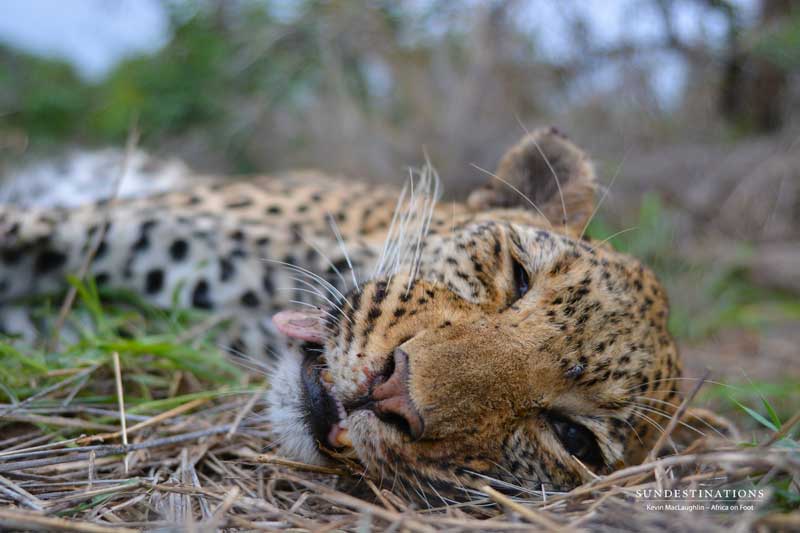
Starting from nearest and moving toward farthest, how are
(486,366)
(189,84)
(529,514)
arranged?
(529,514) < (486,366) < (189,84)

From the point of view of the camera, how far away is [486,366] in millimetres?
2137

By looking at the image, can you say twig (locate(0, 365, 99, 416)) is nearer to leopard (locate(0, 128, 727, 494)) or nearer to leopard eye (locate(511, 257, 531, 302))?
leopard (locate(0, 128, 727, 494))

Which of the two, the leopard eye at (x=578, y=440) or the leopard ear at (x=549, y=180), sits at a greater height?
the leopard ear at (x=549, y=180)

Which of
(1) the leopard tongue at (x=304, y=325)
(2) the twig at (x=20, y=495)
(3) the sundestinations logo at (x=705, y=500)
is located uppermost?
(1) the leopard tongue at (x=304, y=325)

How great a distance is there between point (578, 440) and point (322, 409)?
1.03m

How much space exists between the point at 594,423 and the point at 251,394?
1.56m

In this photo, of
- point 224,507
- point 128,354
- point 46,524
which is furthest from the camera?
point 128,354

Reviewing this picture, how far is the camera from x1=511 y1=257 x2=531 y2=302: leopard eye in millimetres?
2711

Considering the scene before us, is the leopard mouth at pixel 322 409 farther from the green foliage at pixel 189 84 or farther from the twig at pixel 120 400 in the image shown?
the green foliage at pixel 189 84

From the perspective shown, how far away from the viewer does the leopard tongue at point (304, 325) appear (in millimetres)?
2480

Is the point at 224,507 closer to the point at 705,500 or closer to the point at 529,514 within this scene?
the point at 529,514

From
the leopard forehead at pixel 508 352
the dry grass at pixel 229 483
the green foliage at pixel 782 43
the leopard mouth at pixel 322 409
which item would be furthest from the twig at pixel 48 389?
the green foliage at pixel 782 43

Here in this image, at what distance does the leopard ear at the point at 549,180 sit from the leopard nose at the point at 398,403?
5.34 feet

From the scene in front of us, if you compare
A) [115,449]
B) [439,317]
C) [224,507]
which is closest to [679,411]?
[439,317]
